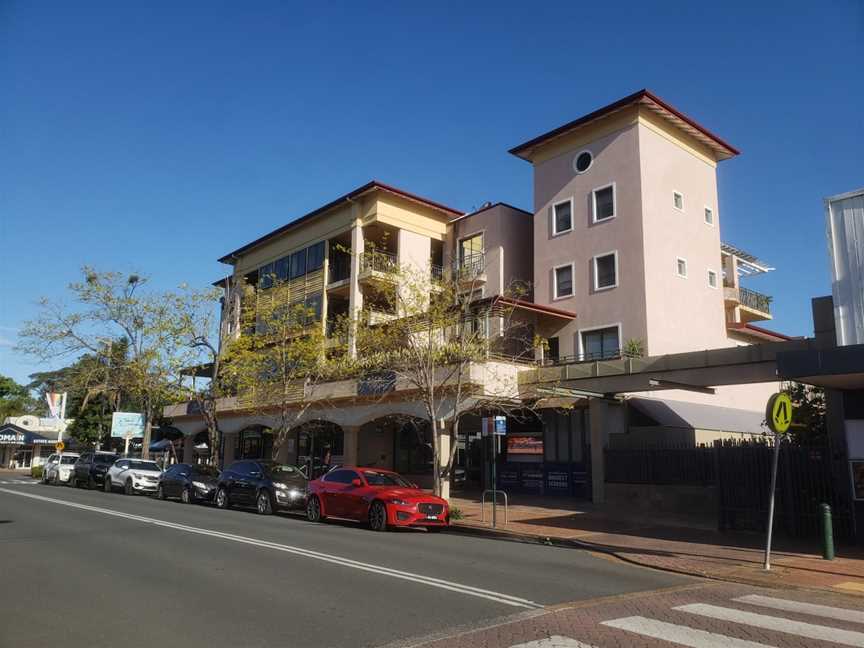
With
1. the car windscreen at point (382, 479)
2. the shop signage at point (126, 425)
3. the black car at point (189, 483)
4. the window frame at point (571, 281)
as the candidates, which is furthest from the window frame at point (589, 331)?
the shop signage at point (126, 425)

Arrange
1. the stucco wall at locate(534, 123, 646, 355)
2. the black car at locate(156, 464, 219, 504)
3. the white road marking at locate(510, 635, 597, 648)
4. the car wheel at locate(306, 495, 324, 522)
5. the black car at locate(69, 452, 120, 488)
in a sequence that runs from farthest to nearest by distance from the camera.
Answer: the black car at locate(69, 452, 120, 488) < the stucco wall at locate(534, 123, 646, 355) < the black car at locate(156, 464, 219, 504) < the car wheel at locate(306, 495, 324, 522) < the white road marking at locate(510, 635, 597, 648)

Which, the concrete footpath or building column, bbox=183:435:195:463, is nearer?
the concrete footpath

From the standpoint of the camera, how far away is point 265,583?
9133 mm

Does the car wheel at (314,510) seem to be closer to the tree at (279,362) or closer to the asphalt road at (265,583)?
the asphalt road at (265,583)

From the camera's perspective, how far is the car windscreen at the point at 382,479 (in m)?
17.8

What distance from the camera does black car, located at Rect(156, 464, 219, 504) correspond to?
81.1ft

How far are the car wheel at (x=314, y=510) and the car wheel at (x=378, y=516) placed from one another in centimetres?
229

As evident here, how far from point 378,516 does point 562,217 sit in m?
17.7

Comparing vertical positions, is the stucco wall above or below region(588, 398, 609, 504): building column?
above

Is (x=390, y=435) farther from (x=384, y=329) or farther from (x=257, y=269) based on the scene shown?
(x=257, y=269)

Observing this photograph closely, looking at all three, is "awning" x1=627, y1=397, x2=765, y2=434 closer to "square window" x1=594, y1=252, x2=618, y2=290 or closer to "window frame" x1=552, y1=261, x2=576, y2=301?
"square window" x1=594, y1=252, x2=618, y2=290

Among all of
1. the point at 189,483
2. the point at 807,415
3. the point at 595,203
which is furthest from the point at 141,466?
the point at 807,415

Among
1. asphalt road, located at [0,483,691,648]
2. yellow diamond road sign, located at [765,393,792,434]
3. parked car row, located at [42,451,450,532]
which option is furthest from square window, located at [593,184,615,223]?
yellow diamond road sign, located at [765,393,792,434]

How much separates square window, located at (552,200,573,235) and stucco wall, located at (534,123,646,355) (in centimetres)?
21
